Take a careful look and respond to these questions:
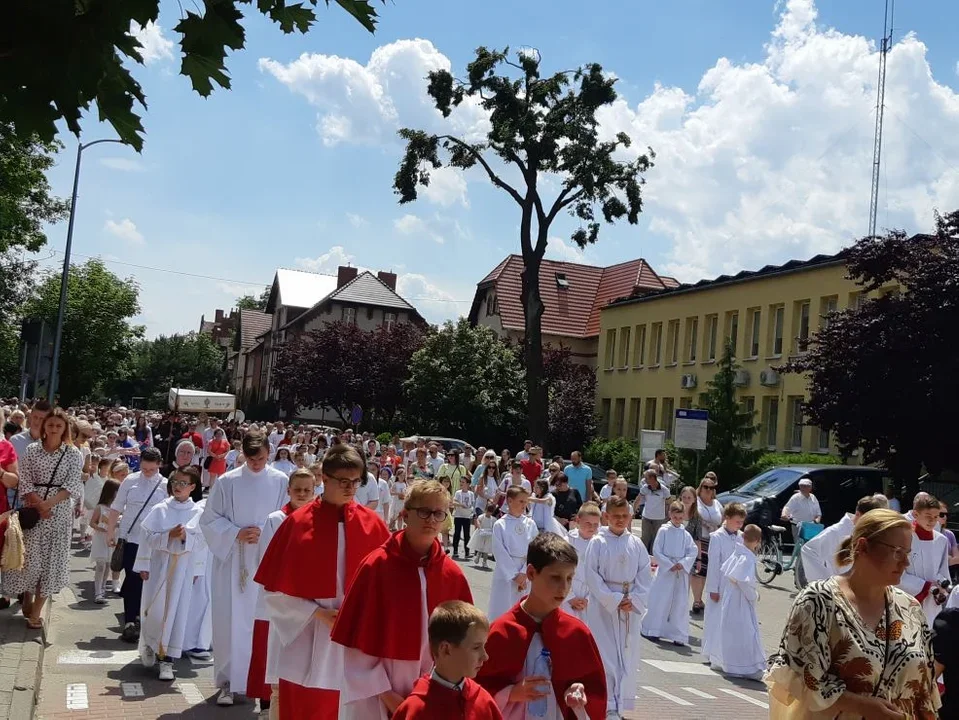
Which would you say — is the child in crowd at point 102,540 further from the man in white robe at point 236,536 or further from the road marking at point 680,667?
the road marking at point 680,667

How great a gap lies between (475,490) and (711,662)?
10432 mm

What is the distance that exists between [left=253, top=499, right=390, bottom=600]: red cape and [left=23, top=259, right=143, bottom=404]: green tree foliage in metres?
49.2

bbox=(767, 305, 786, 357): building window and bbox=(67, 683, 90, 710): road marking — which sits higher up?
bbox=(767, 305, 786, 357): building window

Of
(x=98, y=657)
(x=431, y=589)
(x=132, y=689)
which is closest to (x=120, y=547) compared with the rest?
(x=98, y=657)

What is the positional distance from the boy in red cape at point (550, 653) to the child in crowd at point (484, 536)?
11620 mm

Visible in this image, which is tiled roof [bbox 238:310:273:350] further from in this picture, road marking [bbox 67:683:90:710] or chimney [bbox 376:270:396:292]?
road marking [bbox 67:683:90:710]

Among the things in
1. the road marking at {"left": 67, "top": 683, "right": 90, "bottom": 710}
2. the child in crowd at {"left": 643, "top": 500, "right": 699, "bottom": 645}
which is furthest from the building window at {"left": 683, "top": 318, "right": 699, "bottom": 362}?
the road marking at {"left": 67, "top": 683, "right": 90, "bottom": 710}

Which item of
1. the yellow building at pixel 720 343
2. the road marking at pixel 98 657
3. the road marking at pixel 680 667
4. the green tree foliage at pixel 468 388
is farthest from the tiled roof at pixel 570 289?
the road marking at pixel 98 657

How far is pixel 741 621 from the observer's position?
12.4 m

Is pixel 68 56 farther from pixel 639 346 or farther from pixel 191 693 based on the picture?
Result: pixel 639 346

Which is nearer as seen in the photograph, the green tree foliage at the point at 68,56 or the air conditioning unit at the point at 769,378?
the green tree foliage at the point at 68,56

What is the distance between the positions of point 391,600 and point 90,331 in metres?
52.6

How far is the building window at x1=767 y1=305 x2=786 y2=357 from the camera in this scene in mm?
37844

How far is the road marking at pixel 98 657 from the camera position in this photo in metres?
9.68
